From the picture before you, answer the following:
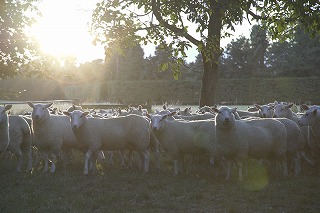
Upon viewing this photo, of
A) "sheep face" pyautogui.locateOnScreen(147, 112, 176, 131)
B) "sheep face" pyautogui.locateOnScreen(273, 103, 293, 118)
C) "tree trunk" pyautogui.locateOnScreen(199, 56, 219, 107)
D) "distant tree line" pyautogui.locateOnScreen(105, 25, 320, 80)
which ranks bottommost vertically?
"sheep face" pyautogui.locateOnScreen(147, 112, 176, 131)

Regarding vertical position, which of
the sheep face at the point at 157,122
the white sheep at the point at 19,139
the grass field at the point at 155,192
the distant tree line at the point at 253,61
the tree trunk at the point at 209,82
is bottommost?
the grass field at the point at 155,192

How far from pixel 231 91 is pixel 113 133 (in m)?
39.3

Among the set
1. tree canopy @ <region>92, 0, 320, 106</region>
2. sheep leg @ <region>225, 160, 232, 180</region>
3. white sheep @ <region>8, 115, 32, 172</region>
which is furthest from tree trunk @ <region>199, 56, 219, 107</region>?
white sheep @ <region>8, 115, 32, 172</region>

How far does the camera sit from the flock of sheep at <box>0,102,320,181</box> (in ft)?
31.5

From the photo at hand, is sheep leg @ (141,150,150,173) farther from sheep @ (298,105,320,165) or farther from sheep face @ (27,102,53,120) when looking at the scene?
sheep @ (298,105,320,165)

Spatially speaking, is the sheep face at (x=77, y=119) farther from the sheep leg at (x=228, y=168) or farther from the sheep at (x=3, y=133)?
the sheep leg at (x=228, y=168)

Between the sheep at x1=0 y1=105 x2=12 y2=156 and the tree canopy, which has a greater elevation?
the tree canopy

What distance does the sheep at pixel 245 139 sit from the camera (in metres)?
9.44

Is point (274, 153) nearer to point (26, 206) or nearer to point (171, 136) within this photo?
point (171, 136)

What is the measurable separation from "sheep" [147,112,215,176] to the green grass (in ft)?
1.84

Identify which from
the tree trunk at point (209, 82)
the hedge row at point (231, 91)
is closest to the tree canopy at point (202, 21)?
the tree trunk at point (209, 82)

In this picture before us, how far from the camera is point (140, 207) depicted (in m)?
7.22

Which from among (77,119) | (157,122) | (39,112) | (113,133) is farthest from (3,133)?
(157,122)

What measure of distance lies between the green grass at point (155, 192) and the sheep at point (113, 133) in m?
0.71
